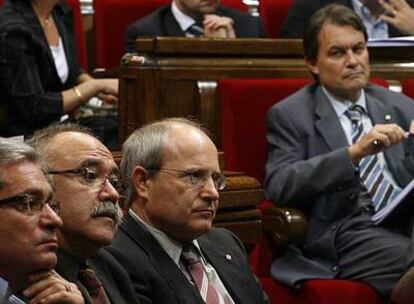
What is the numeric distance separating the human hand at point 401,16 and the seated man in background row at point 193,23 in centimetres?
27

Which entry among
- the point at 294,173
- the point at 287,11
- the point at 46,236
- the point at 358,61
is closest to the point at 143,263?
the point at 46,236

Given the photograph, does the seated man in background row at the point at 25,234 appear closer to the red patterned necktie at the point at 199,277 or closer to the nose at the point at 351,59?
the red patterned necktie at the point at 199,277

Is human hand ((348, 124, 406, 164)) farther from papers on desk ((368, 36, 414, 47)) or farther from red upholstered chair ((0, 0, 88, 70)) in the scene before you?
red upholstered chair ((0, 0, 88, 70))

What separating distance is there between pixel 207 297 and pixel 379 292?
465 millimetres

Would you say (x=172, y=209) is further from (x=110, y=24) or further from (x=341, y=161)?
(x=110, y=24)

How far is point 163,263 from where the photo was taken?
4.30 ft

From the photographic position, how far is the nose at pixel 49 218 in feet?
3.22

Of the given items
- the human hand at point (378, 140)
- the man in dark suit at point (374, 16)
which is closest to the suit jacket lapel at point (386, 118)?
the human hand at point (378, 140)

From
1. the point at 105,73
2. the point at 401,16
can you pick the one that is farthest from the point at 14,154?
the point at 401,16

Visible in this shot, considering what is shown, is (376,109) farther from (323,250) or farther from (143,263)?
(143,263)

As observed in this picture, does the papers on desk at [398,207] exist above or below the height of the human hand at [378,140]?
below

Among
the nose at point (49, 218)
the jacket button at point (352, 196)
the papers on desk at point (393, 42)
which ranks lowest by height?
the jacket button at point (352, 196)

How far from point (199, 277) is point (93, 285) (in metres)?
0.25

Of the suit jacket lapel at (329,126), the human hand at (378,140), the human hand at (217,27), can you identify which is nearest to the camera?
the human hand at (378,140)
